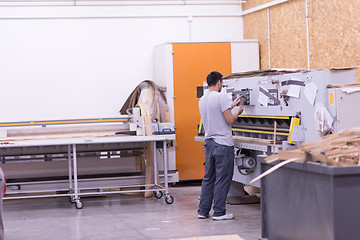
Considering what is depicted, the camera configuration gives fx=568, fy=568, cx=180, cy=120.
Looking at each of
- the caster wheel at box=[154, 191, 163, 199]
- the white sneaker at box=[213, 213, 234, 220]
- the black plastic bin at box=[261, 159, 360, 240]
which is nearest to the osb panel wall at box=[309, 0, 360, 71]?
the white sneaker at box=[213, 213, 234, 220]

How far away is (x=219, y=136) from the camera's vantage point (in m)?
5.19

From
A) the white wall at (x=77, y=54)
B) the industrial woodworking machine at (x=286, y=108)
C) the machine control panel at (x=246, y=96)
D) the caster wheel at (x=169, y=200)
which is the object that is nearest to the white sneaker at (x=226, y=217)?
the industrial woodworking machine at (x=286, y=108)

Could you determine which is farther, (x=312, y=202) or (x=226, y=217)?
(x=226, y=217)

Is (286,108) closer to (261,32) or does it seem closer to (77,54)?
(261,32)

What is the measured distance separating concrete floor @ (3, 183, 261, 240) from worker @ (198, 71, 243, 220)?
29cm

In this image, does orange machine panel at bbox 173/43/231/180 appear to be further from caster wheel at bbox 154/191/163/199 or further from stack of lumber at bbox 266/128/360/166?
stack of lumber at bbox 266/128/360/166

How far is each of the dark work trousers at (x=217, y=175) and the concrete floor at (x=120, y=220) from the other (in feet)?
0.59

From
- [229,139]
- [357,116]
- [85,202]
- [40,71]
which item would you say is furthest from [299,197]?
[40,71]

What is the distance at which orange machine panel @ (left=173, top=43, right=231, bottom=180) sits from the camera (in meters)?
7.64

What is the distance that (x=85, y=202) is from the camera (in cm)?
682

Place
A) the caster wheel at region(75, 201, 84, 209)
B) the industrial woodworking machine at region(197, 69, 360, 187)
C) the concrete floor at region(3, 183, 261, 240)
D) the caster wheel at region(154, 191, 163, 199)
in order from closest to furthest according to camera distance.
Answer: the industrial woodworking machine at region(197, 69, 360, 187)
the concrete floor at region(3, 183, 261, 240)
the caster wheel at region(75, 201, 84, 209)
the caster wheel at region(154, 191, 163, 199)

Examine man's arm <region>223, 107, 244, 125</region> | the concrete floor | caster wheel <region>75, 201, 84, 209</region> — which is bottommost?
the concrete floor

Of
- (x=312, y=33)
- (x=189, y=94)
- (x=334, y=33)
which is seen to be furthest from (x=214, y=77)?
(x=189, y=94)

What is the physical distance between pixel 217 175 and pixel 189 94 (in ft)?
8.39
